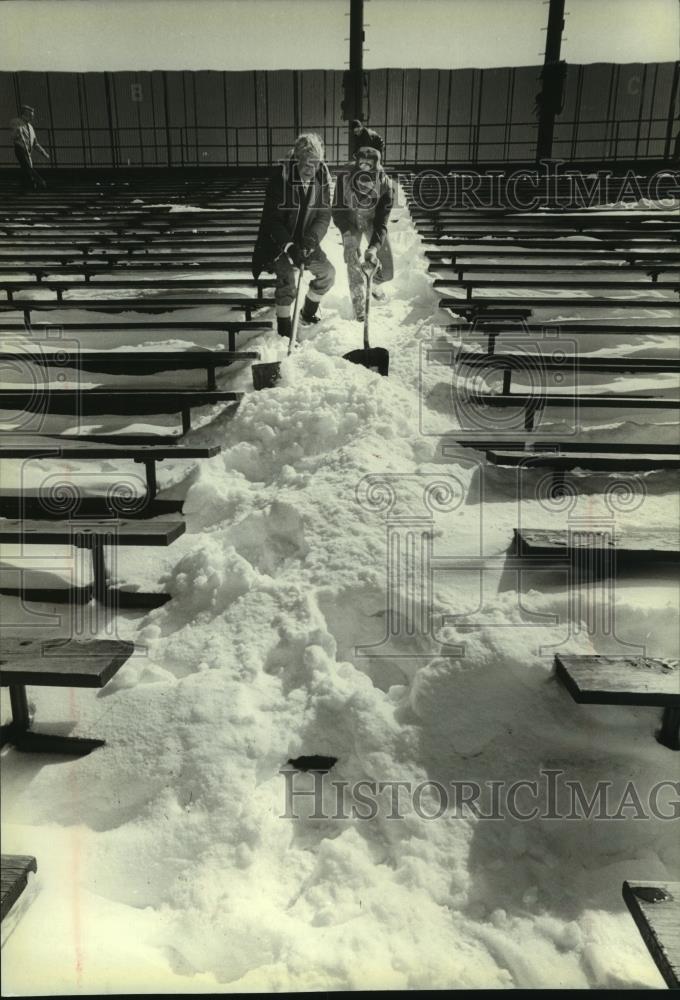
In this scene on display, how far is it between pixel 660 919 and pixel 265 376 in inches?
145

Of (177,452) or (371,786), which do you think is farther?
(177,452)

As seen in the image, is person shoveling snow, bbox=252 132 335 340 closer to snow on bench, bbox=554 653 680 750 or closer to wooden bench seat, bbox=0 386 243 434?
wooden bench seat, bbox=0 386 243 434

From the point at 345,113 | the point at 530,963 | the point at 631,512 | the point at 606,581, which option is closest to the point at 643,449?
the point at 631,512

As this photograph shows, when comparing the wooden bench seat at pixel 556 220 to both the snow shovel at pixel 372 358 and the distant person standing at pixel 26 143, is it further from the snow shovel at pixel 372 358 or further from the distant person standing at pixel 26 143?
the distant person standing at pixel 26 143

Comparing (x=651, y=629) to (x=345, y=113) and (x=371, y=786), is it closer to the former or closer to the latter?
(x=371, y=786)

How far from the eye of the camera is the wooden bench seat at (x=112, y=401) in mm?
4148

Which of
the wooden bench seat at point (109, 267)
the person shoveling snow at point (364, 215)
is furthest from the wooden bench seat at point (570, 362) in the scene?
the wooden bench seat at point (109, 267)

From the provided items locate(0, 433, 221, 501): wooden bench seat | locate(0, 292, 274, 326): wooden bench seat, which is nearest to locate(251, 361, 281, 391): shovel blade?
locate(0, 433, 221, 501): wooden bench seat

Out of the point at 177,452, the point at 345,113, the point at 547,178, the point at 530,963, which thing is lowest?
the point at 530,963

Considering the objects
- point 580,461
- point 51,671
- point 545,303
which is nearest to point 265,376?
point 580,461

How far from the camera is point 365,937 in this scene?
1660 millimetres

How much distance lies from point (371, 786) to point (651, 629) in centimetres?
114

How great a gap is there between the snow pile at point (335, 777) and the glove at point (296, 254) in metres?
2.60

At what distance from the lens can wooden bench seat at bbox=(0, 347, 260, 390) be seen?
15.0 ft
